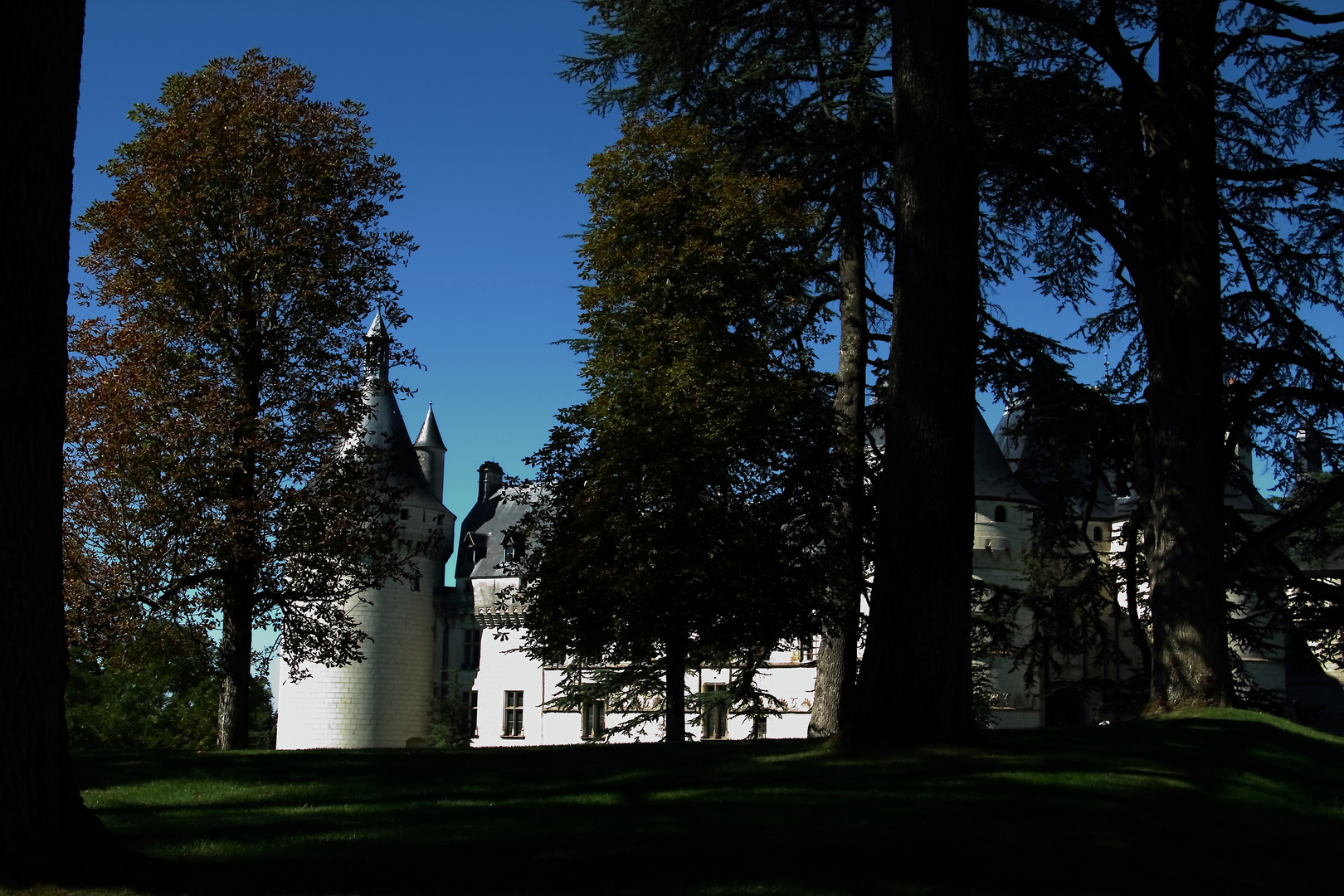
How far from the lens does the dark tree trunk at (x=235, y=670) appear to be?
48.6 ft

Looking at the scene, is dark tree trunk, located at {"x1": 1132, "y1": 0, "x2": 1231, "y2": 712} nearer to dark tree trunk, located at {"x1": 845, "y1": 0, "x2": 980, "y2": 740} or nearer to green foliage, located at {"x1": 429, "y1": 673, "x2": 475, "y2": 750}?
dark tree trunk, located at {"x1": 845, "y1": 0, "x2": 980, "y2": 740}

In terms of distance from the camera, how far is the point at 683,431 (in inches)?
698

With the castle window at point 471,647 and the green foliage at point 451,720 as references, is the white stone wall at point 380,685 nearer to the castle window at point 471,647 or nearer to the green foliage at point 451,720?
the green foliage at point 451,720

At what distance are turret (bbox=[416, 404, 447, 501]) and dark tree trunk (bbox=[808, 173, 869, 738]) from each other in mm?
31497

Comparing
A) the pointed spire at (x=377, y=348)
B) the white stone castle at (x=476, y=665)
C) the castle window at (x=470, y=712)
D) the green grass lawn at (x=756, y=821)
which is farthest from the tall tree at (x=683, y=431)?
the castle window at (x=470, y=712)

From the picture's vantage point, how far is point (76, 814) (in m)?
5.60

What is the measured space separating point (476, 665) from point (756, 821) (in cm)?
4175

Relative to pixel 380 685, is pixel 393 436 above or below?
above

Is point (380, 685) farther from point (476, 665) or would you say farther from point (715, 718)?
point (715, 718)

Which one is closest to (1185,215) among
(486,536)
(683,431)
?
(683,431)

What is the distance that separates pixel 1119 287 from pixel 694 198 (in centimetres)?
630

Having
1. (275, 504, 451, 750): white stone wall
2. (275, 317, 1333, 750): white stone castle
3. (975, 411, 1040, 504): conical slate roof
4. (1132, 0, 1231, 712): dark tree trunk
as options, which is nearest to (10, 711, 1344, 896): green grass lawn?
(1132, 0, 1231, 712): dark tree trunk

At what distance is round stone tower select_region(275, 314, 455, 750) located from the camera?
41.0 meters

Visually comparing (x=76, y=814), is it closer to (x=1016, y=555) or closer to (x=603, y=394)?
(x=603, y=394)
